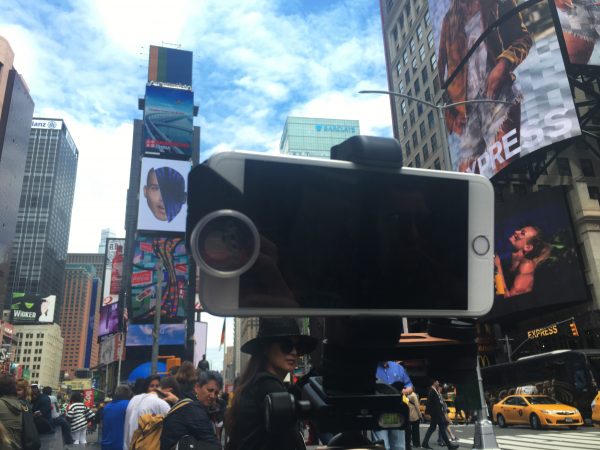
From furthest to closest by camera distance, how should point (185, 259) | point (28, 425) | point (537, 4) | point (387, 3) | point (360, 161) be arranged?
point (387, 3), point (185, 259), point (537, 4), point (28, 425), point (360, 161)

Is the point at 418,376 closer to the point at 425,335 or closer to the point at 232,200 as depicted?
the point at 425,335

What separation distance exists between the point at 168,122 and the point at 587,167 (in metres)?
41.2

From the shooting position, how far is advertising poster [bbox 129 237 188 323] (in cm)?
5100

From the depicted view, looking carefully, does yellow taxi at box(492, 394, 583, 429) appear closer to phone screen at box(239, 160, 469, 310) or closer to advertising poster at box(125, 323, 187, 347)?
phone screen at box(239, 160, 469, 310)

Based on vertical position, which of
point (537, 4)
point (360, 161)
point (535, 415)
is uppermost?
point (537, 4)

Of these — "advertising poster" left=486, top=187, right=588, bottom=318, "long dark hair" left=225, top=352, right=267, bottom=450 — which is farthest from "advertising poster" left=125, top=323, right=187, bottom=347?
"long dark hair" left=225, top=352, right=267, bottom=450

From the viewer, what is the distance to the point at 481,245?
1.71 m

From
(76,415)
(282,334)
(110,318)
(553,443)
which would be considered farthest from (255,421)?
(110,318)

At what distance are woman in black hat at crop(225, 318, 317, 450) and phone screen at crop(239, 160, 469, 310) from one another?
1.94 ft

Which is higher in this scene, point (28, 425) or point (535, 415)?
point (28, 425)

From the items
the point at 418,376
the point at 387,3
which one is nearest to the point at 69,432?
the point at 418,376

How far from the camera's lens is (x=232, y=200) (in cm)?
144

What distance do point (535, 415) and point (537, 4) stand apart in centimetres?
2706

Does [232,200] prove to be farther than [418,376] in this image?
No
